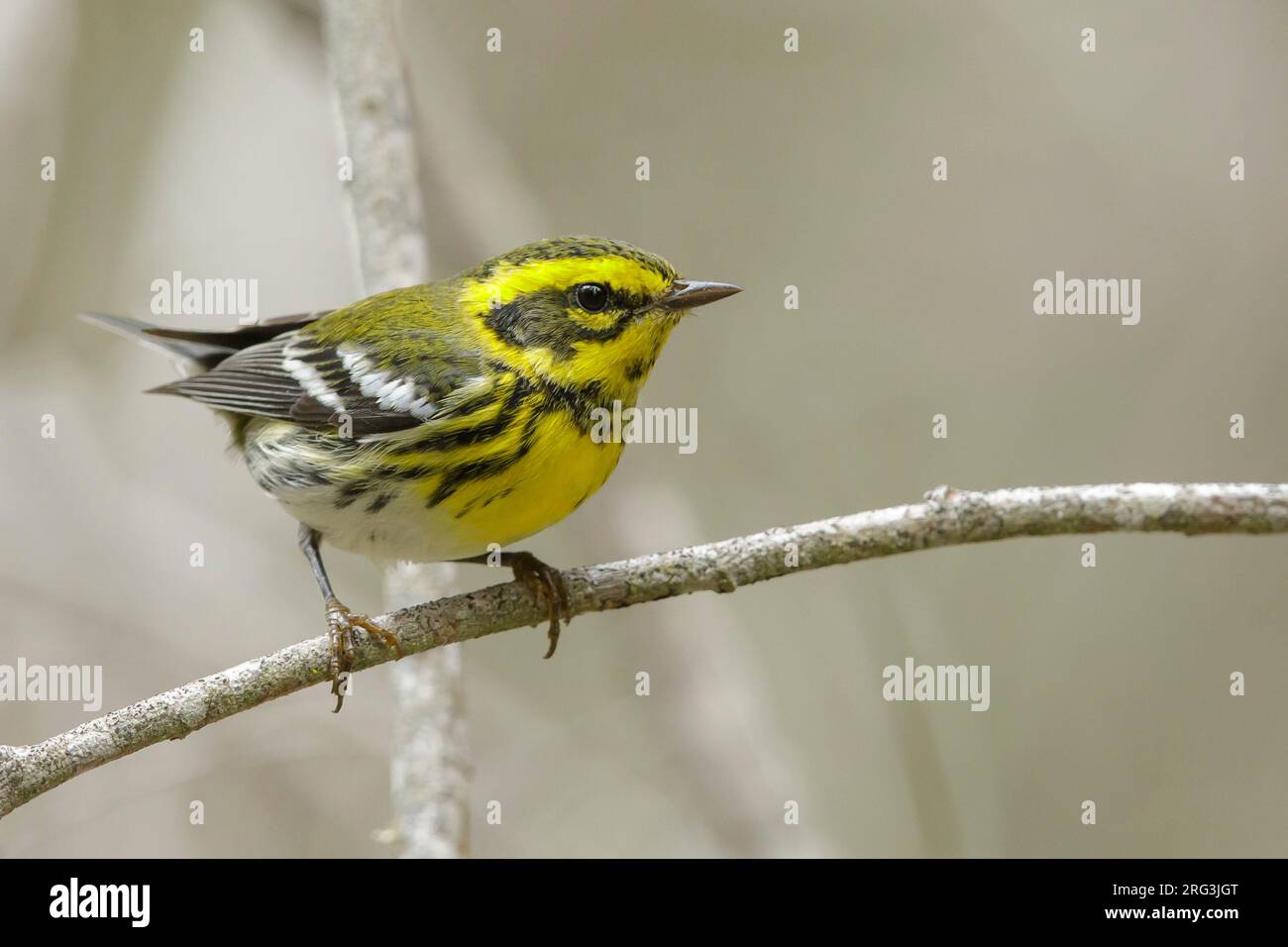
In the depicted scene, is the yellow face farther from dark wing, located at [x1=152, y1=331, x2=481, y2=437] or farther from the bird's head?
dark wing, located at [x1=152, y1=331, x2=481, y2=437]

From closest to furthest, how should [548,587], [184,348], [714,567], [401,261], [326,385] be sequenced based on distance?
[714,567], [548,587], [326,385], [401,261], [184,348]

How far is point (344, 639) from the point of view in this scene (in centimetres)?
417

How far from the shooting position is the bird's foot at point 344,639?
4059mm

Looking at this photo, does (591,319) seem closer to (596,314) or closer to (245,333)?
(596,314)

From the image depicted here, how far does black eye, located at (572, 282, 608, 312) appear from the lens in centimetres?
476

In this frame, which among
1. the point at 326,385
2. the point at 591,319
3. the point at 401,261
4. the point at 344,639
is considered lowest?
the point at 344,639

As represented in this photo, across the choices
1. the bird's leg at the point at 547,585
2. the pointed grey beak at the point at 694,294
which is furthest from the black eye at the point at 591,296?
the bird's leg at the point at 547,585

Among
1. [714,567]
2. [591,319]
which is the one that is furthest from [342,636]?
[591,319]

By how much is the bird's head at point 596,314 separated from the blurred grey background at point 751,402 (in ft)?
7.00

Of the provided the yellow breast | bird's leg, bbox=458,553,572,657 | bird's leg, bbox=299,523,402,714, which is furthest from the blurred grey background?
bird's leg, bbox=299,523,402,714

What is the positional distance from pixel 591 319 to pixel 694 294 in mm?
405

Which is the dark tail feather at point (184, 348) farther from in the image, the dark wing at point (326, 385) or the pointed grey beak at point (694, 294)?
the pointed grey beak at point (694, 294)

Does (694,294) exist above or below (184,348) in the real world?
below

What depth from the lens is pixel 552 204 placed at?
8.80 meters
